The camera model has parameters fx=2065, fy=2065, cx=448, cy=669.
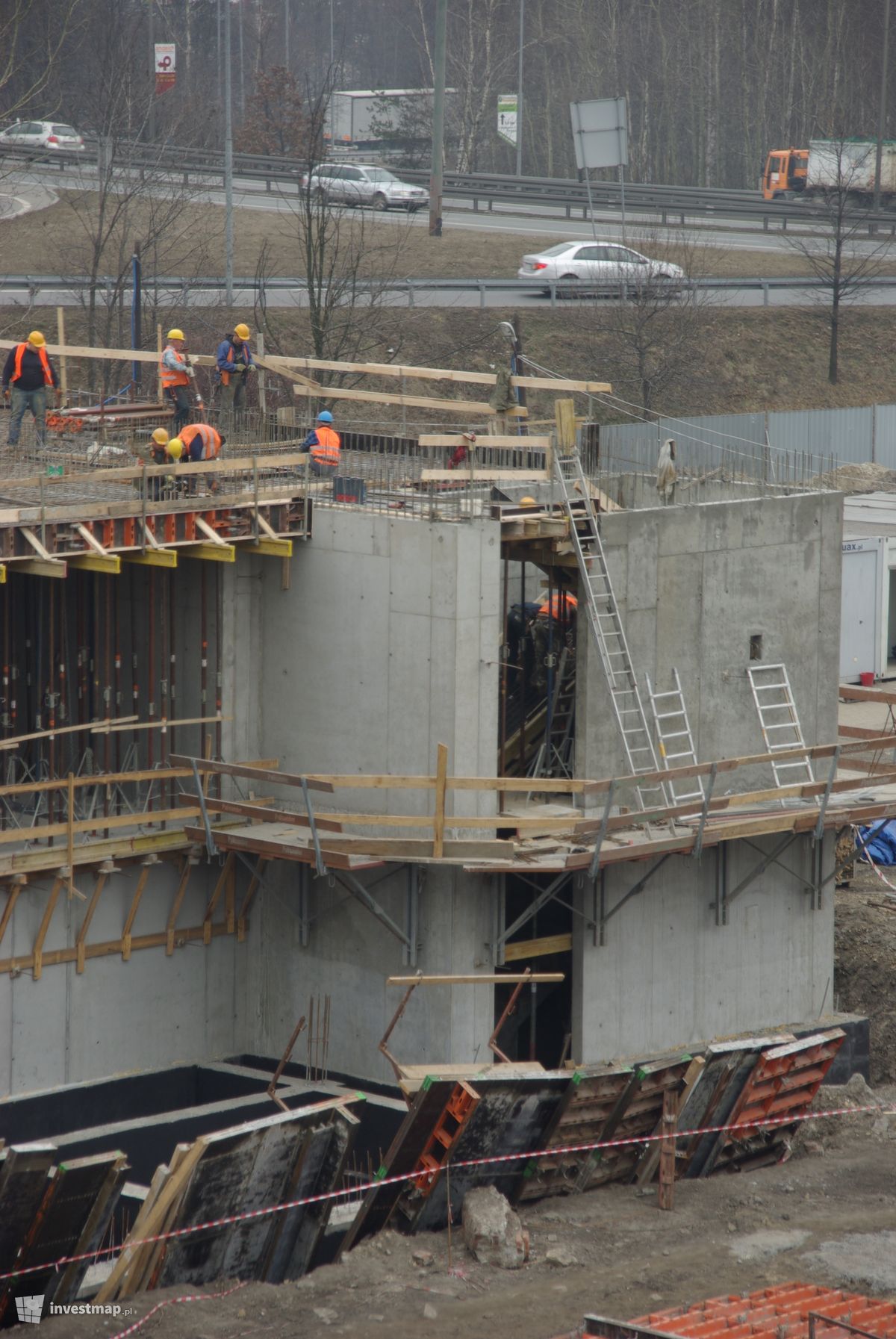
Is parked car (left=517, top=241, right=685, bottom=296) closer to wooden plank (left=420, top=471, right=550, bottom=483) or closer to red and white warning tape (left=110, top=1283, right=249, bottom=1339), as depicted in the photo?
wooden plank (left=420, top=471, right=550, bottom=483)

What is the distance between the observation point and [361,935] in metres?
23.9

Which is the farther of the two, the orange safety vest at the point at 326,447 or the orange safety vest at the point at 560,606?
the orange safety vest at the point at 326,447

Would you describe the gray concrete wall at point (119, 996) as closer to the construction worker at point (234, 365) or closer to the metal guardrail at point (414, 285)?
the construction worker at point (234, 365)

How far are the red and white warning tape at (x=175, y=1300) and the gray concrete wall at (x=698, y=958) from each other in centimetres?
585

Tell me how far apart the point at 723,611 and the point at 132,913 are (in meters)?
8.01

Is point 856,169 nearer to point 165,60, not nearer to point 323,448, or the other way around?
point 165,60

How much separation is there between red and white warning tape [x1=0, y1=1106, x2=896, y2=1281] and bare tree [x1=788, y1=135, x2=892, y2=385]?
38769 millimetres

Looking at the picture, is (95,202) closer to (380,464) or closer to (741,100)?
(380,464)

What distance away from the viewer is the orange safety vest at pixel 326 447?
84.5 feet

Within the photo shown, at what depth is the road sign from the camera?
84.1 meters

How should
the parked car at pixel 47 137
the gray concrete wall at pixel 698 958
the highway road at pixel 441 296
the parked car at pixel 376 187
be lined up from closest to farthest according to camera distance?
the gray concrete wall at pixel 698 958 < the highway road at pixel 441 296 < the parked car at pixel 47 137 < the parked car at pixel 376 187

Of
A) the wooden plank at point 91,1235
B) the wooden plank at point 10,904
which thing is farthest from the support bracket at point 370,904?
the wooden plank at point 91,1235

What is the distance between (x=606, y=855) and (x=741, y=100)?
81293 millimetres

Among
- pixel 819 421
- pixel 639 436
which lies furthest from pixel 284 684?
pixel 819 421
